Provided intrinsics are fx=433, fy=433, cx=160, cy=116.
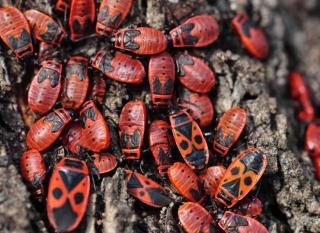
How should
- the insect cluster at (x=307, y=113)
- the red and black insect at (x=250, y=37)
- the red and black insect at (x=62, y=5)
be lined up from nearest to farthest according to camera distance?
the red and black insect at (x=62, y=5), the insect cluster at (x=307, y=113), the red and black insect at (x=250, y=37)

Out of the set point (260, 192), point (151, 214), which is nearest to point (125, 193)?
point (151, 214)

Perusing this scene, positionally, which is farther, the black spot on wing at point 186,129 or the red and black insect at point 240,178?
the black spot on wing at point 186,129

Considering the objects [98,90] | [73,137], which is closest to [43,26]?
[98,90]

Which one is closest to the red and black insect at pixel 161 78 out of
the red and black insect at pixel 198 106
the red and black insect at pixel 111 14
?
the red and black insect at pixel 198 106

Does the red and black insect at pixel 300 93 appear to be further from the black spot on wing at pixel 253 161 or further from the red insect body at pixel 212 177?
the red insect body at pixel 212 177

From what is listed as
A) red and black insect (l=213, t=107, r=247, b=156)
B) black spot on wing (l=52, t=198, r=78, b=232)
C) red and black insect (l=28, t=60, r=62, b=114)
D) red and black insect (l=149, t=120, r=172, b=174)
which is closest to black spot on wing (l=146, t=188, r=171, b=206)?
red and black insect (l=149, t=120, r=172, b=174)

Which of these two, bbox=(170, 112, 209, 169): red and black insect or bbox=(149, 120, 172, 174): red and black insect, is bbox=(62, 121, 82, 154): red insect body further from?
bbox=(170, 112, 209, 169): red and black insect
